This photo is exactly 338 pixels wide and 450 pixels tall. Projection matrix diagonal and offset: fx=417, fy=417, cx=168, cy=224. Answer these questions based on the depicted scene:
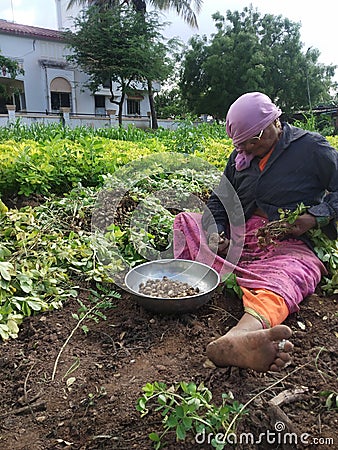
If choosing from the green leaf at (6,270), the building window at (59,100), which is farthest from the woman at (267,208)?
the building window at (59,100)

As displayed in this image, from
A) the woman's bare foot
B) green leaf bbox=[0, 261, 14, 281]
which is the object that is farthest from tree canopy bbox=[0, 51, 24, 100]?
the woman's bare foot

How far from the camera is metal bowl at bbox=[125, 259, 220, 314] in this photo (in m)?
1.95

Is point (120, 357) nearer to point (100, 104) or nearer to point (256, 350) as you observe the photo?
point (256, 350)

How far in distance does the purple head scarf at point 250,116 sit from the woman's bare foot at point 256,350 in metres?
1.12

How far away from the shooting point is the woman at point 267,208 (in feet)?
6.64

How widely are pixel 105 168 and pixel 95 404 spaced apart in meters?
2.57

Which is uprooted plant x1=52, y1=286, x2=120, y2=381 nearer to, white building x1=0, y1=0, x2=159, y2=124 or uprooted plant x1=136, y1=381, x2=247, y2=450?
uprooted plant x1=136, y1=381, x2=247, y2=450

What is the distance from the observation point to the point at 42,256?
2.43 metres

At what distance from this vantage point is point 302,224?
2.21 meters

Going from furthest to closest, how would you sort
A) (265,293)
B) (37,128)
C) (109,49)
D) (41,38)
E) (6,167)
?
(41,38) → (109,49) → (37,128) → (6,167) → (265,293)

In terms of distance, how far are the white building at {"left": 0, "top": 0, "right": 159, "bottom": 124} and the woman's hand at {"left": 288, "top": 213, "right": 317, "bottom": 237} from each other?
19.7 m

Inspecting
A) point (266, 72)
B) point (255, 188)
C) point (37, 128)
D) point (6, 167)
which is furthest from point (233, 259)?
point (266, 72)

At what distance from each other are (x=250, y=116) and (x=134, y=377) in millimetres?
1404

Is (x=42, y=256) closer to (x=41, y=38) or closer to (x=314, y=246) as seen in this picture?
(x=314, y=246)
